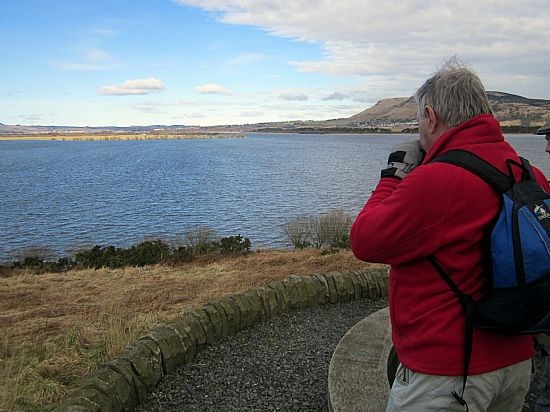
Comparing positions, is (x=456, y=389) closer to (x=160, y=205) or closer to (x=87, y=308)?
(x=87, y=308)

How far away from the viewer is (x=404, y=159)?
6.36 ft

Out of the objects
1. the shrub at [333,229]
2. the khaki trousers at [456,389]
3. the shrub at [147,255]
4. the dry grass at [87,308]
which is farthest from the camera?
the shrub at [333,229]

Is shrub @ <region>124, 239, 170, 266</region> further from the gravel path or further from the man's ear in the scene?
the man's ear

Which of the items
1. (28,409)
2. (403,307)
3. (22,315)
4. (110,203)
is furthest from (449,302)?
(110,203)

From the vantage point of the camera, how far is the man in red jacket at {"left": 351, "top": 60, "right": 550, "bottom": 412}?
1675 mm

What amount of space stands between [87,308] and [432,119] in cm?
763

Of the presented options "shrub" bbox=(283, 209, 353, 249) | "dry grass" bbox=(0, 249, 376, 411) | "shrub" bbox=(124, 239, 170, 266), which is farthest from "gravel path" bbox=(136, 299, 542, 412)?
"shrub" bbox=(283, 209, 353, 249)

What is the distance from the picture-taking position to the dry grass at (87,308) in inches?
191

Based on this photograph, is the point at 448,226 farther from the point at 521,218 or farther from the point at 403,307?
the point at 403,307

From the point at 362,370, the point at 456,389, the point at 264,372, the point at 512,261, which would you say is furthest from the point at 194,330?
the point at 512,261

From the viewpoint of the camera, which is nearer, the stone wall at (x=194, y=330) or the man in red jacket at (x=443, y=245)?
the man in red jacket at (x=443, y=245)

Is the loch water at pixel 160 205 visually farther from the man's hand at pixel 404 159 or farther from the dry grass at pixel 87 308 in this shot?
the man's hand at pixel 404 159

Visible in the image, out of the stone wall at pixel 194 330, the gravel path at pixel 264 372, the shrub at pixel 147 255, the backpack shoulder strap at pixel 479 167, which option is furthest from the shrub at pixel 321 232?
the backpack shoulder strap at pixel 479 167

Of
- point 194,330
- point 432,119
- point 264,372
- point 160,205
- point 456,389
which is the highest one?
point 432,119
